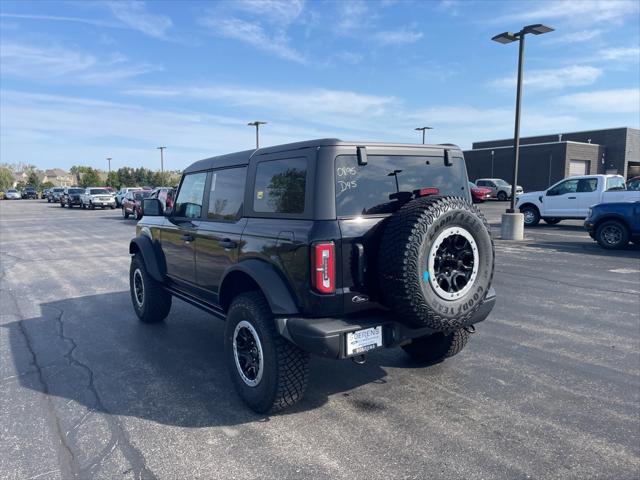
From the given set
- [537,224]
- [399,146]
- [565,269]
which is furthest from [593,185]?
[399,146]

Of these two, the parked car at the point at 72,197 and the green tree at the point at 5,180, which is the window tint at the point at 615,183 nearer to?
the parked car at the point at 72,197

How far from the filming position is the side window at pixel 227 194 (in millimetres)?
4156

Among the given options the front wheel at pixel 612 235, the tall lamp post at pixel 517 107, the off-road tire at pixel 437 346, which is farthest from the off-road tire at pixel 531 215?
the off-road tire at pixel 437 346

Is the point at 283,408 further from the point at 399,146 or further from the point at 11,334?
the point at 11,334

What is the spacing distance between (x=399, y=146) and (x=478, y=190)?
1208 inches

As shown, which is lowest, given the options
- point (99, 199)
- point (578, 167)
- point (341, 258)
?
point (99, 199)

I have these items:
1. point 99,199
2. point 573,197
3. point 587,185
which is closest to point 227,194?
point 587,185

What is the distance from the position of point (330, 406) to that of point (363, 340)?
81 centimetres

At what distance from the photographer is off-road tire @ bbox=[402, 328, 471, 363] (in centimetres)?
436

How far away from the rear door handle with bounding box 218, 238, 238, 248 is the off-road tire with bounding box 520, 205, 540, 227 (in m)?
17.0

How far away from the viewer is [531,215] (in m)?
18.6

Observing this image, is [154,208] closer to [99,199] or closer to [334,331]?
[334,331]

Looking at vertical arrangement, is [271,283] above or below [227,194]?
below

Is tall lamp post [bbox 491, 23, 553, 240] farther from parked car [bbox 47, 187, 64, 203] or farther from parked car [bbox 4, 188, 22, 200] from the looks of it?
parked car [bbox 4, 188, 22, 200]
